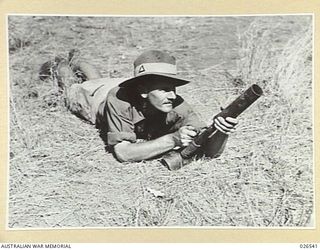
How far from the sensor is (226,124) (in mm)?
851

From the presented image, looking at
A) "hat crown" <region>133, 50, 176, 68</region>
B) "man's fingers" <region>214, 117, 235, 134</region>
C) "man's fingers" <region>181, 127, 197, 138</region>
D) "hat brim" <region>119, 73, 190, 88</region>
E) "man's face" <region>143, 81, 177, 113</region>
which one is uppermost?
"hat crown" <region>133, 50, 176, 68</region>

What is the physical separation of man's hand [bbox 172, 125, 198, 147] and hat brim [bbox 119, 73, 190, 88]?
0.07 metres

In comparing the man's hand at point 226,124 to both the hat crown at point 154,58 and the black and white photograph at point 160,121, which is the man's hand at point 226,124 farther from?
the hat crown at point 154,58

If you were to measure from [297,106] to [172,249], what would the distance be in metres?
0.27

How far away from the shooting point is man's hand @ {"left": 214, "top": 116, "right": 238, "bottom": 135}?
851 mm

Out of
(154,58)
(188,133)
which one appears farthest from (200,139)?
(154,58)

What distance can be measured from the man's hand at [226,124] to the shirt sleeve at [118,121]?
0.12m

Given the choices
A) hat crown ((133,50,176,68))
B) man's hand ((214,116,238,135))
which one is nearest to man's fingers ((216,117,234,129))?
man's hand ((214,116,238,135))

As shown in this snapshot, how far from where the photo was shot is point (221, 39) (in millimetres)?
882

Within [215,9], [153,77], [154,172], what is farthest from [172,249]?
[215,9]

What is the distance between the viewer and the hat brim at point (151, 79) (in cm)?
84

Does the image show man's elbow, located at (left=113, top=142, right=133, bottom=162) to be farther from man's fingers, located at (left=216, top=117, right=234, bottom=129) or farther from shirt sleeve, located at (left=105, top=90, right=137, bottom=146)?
man's fingers, located at (left=216, top=117, right=234, bottom=129)

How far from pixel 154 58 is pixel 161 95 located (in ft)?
0.18

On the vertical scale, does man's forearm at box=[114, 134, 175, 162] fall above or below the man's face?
below
